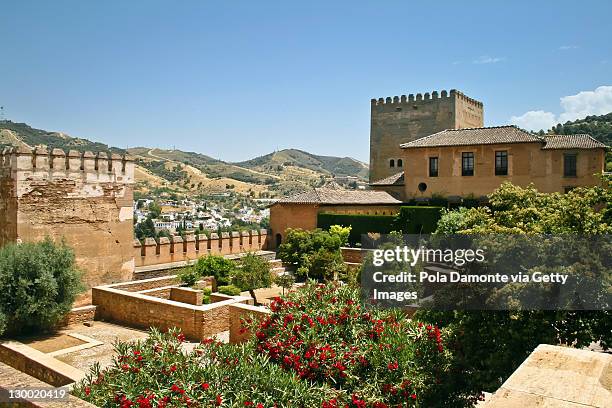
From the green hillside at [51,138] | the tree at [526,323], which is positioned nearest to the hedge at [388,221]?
the tree at [526,323]

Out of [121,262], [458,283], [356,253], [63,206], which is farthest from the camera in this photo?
[356,253]

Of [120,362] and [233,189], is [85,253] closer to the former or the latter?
[120,362]

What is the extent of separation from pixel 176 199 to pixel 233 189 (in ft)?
58.0

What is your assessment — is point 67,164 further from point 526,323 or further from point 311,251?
point 526,323

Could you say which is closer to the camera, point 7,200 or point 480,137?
point 7,200

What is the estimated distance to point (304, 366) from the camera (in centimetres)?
602

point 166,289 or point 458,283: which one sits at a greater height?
point 458,283

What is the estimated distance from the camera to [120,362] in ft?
18.5

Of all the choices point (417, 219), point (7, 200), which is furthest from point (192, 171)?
point (7, 200)

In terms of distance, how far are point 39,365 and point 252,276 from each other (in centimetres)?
753

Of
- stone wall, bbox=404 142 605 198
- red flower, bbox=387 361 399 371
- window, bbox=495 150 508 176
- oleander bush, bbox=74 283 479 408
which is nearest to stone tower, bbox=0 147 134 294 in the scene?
oleander bush, bbox=74 283 479 408

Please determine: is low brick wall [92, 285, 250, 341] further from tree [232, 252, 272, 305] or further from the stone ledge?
the stone ledge

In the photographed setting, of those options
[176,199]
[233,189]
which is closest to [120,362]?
[176,199]

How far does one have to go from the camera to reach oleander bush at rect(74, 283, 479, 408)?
505 cm
